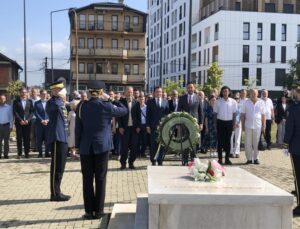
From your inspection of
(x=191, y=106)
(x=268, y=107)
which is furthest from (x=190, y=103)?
(x=268, y=107)

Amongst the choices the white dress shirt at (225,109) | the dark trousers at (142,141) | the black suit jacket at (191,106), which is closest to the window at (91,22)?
the dark trousers at (142,141)

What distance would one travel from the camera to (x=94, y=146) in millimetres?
7555

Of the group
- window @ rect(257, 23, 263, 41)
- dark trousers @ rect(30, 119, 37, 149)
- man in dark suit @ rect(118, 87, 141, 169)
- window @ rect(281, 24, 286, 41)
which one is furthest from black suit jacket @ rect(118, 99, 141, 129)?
window @ rect(281, 24, 286, 41)

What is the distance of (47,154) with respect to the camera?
50.1 feet

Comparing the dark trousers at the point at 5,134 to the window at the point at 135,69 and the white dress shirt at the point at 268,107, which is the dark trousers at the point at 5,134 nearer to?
the white dress shirt at the point at 268,107

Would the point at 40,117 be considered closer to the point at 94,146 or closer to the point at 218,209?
the point at 94,146

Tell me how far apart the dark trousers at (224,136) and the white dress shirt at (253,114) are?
56 centimetres

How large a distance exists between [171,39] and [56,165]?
88.3 m

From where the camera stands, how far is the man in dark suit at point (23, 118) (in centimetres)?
1509

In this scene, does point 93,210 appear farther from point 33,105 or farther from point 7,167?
point 33,105

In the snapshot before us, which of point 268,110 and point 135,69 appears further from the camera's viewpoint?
point 135,69

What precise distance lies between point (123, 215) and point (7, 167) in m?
6.85

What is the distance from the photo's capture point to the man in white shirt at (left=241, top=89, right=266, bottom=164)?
1348 cm

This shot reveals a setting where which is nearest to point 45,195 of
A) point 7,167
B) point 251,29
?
point 7,167
